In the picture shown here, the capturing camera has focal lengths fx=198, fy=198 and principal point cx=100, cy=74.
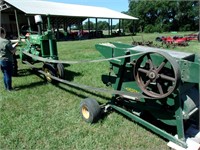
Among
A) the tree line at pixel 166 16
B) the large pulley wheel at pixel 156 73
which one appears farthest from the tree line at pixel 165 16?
the large pulley wheel at pixel 156 73

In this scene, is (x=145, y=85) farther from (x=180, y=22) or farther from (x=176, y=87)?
(x=180, y=22)

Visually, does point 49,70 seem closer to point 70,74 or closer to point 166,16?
point 70,74

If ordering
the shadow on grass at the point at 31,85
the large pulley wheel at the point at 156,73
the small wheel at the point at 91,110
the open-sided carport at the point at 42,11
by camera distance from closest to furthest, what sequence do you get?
the large pulley wheel at the point at 156,73, the small wheel at the point at 91,110, the shadow on grass at the point at 31,85, the open-sided carport at the point at 42,11

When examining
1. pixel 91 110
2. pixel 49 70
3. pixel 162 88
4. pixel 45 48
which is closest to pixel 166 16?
pixel 45 48

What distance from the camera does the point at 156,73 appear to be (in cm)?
275

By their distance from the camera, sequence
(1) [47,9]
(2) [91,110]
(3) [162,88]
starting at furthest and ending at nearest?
(1) [47,9], (2) [91,110], (3) [162,88]

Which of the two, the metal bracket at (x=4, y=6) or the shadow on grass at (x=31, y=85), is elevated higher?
the metal bracket at (x=4, y=6)

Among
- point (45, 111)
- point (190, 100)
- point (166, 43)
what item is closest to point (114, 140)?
point (190, 100)

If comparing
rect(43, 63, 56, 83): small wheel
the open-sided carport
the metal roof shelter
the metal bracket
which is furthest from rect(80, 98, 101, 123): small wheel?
the metal bracket

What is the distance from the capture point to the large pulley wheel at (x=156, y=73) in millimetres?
2668

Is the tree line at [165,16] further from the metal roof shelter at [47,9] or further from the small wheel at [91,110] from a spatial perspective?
the small wheel at [91,110]

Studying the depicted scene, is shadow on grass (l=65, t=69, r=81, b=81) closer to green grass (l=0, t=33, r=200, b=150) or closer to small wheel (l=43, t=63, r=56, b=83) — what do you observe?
small wheel (l=43, t=63, r=56, b=83)

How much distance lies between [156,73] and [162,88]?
0.30 meters

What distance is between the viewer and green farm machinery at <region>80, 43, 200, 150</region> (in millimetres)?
2672
